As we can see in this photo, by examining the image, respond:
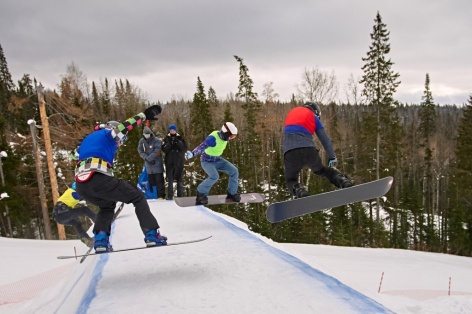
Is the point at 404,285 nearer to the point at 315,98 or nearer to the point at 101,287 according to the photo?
the point at 101,287

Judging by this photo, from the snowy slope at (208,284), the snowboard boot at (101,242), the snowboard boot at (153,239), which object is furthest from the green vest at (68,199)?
the snowboard boot at (153,239)

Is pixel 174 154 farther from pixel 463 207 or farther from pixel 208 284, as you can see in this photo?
pixel 463 207

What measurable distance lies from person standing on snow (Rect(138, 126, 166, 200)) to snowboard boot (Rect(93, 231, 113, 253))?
667cm

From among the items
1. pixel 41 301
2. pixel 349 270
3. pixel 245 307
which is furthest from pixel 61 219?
pixel 349 270

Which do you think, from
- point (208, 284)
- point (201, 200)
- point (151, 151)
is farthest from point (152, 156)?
point (208, 284)

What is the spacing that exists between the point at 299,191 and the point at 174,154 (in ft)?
20.5

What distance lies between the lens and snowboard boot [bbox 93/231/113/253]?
3963 millimetres

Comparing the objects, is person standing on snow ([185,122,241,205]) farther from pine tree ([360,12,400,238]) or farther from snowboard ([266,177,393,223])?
pine tree ([360,12,400,238])

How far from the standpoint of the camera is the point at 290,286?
3.35 m

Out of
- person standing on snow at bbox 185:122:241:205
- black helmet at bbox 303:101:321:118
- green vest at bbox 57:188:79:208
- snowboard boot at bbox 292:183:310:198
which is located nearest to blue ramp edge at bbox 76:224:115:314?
green vest at bbox 57:188:79:208

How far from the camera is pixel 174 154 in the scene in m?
10.8

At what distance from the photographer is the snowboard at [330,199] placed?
4863mm

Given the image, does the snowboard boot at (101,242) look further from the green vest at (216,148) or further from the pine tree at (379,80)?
the pine tree at (379,80)

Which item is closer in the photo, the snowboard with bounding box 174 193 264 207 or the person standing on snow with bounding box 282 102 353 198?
the person standing on snow with bounding box 282 102 353 198
